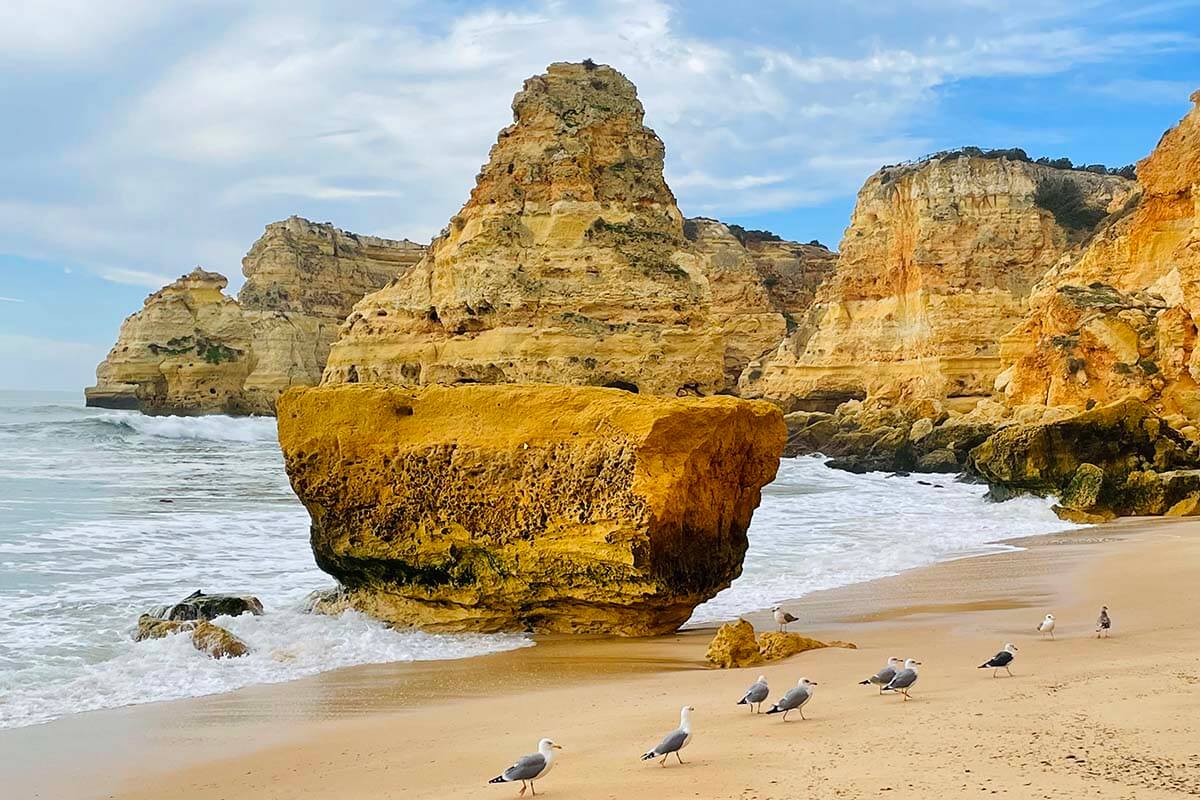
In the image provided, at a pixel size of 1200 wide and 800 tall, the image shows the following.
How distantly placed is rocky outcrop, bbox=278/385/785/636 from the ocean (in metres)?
0.52

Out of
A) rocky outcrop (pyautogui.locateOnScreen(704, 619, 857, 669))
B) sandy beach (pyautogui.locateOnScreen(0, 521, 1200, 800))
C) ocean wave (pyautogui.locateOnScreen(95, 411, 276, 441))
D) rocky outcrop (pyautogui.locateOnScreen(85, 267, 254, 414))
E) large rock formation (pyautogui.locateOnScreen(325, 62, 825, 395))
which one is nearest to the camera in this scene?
sandy beach (pyautogui.locateOnScreen(0, 521, 1200, 800))

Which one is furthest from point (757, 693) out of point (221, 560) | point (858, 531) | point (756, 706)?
point (858, 531)

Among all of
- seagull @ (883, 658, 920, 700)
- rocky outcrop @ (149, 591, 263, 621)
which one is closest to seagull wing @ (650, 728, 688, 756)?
seagull @ (883, 658, 920, 700)

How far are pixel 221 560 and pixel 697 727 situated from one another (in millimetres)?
8741

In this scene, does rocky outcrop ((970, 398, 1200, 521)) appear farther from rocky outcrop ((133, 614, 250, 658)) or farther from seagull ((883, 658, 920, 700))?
rocky outcrop ((133, 614, 250, 658))

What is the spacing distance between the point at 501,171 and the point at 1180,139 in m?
18.0

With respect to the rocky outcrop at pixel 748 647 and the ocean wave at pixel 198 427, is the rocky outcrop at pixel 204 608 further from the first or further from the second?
the ocean wave at pixel 198 427

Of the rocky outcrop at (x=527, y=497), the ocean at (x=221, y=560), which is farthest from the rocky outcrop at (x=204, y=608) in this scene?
the rocky outcrop at (x=527, y=497)

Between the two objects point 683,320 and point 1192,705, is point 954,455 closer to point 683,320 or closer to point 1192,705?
point 683,320

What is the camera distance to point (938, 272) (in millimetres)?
39781

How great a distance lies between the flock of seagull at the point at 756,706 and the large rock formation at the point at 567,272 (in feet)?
39.0

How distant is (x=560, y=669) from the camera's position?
24.8 ft

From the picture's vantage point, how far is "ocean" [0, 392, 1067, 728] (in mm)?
7609

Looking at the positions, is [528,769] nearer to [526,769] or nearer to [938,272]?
[526,769]
